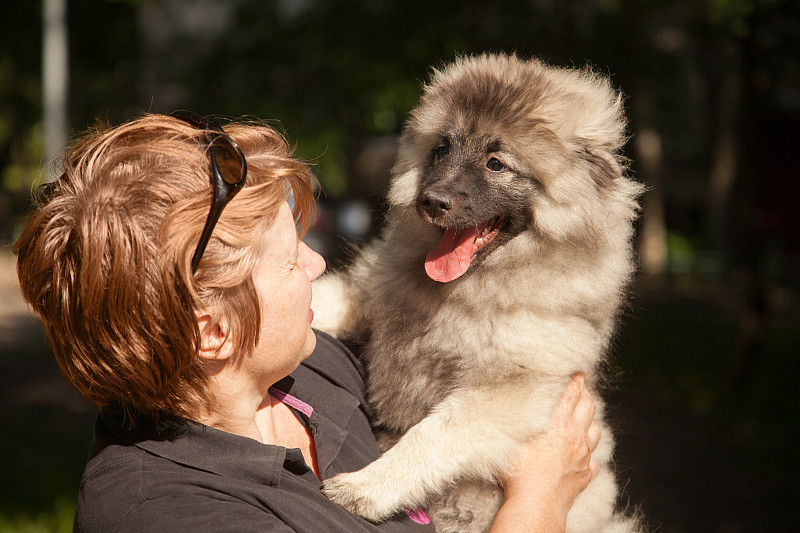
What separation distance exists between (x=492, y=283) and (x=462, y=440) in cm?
54

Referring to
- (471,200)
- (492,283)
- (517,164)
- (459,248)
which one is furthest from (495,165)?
(492,283)

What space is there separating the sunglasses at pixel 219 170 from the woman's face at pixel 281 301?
179 millimetres

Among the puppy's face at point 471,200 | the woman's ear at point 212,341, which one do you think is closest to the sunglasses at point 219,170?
the woman's ear at point 212,341

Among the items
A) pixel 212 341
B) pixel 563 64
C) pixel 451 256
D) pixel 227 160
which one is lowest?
pixel 212 341

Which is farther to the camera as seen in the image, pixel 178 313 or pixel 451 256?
pixel 451 256

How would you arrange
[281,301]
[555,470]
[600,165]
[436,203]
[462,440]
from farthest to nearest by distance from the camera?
[600,165] → [436,203] → [462,440] → [555,470] → [281,301]

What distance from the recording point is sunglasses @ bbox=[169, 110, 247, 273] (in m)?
1.53

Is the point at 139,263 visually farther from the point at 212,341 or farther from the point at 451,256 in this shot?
the point at 451,256

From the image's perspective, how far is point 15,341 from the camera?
32.8 feet

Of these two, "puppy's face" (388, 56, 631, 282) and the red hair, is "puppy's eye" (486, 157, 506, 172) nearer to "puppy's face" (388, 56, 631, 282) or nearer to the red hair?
"puppy's face" (388, 56, 631, 282)

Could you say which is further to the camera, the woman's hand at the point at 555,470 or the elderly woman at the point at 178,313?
the woman's hand at the point at 555,470

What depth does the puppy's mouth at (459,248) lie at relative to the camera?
2.45 metres

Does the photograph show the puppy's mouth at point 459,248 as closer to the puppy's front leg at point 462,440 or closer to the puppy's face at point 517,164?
the puppy's face at point 517,164

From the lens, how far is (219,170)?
1585mm
